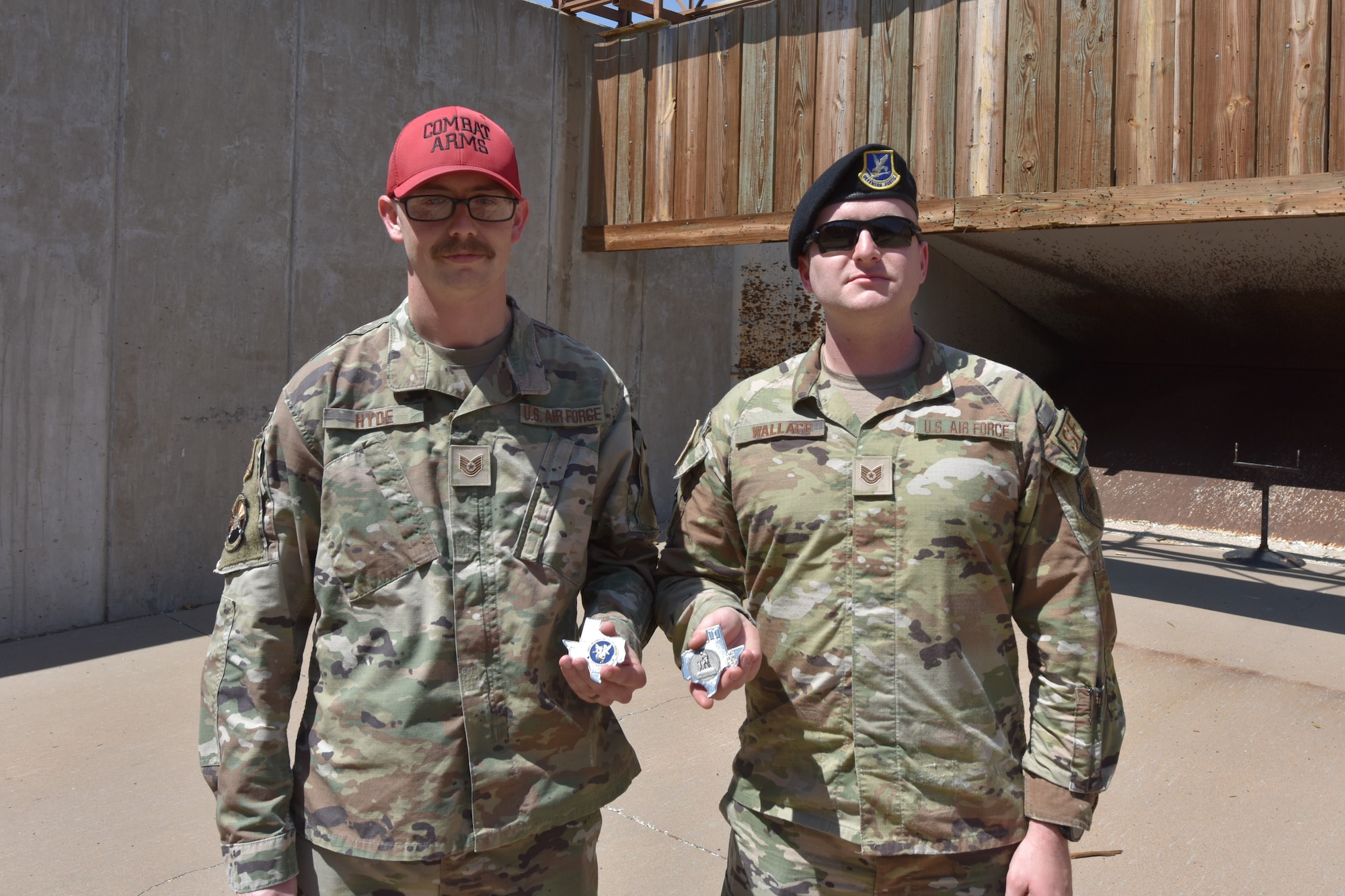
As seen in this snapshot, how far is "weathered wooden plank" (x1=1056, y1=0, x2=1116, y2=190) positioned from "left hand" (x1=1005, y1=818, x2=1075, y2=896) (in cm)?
426

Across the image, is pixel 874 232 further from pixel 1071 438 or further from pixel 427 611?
pixel 427 611

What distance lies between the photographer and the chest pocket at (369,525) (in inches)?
67.1

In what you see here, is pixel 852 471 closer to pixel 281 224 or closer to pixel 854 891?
pixel 854 891

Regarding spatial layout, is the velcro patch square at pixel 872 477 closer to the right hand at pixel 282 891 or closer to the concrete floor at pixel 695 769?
the right hand at pixel 282 891

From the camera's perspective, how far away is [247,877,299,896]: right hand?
63.6 inches

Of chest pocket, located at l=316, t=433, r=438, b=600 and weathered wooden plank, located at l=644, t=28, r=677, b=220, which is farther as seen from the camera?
weathered wooden plank, located at l=644, t=28, r=677, b=220

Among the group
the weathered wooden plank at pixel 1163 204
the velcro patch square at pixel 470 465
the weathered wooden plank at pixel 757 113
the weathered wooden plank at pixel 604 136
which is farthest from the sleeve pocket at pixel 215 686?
→ the weathered wooden plank at pixel 604 136

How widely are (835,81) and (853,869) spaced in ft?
17.4

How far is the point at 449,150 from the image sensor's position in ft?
5.49

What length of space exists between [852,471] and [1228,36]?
4.29m

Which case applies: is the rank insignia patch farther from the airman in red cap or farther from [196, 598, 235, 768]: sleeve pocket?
[196, 598, 235, 768]: sleeve pocket

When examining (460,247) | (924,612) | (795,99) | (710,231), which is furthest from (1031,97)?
(460,247)

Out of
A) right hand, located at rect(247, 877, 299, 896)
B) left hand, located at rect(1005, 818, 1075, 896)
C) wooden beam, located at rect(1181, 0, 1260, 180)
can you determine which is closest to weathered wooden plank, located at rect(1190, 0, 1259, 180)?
wooden beam, located at rect(1181, 0, 1260, 180)


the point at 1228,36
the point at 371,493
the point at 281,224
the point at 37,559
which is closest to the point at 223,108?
the point at 281,224
